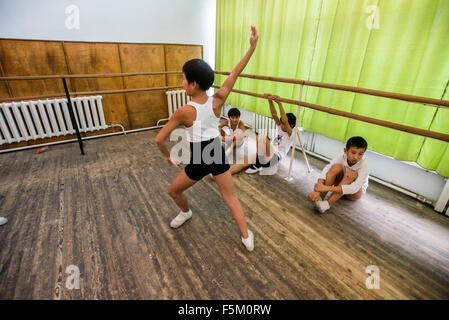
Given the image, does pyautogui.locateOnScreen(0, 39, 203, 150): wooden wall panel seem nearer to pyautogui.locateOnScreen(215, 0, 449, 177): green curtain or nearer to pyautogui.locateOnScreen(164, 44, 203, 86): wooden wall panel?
pyautogui.locateOnScreen(164, 44, 203, 86): wooden wall panel

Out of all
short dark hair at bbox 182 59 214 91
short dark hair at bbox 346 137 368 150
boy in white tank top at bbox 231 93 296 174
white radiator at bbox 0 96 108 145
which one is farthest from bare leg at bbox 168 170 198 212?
white radiator at bbox 0 96 108 145

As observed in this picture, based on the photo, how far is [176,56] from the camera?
148 inches

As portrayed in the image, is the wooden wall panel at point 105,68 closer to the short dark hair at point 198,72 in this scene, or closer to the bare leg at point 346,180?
the short dark hair at point 198,72

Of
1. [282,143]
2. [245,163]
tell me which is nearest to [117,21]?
[245,163]

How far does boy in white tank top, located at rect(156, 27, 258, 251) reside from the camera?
3.45 ft

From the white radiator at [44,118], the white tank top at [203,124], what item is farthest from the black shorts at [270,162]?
the white radiator at [44,118]

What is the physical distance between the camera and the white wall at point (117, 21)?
2.60m

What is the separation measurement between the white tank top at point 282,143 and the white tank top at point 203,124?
132 centimetres

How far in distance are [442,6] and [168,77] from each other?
3.37m

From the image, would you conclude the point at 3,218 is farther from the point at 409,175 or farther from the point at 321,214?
the point at 409,175

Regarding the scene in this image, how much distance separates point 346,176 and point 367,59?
44.5 inches

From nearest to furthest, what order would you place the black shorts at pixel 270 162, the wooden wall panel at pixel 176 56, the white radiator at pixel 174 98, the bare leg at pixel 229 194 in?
the bare leg at pixel 229 194 < the black shorts at pixel 270 162 < the wooden wall panel at pixel 176 56 < the white radiator at pixel 174 98

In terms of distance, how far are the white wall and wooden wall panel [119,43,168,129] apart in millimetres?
155

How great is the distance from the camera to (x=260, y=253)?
1.40m
